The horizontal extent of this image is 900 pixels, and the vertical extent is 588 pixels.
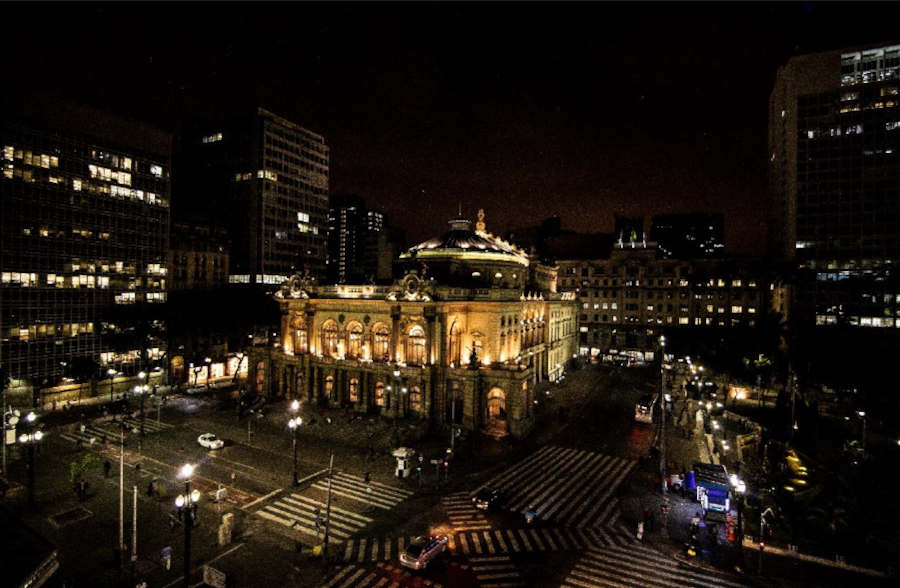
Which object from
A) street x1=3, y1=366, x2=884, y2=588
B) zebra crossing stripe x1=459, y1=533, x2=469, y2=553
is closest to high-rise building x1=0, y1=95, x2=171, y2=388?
street x1=3, y1=366, x2=884, y2=588

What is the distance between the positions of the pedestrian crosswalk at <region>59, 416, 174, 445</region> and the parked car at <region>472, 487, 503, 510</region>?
38202 mm

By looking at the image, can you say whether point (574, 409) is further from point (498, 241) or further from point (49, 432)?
point (49, 432)

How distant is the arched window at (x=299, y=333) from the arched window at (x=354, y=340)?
8.31 m

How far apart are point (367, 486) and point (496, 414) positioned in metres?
19.3

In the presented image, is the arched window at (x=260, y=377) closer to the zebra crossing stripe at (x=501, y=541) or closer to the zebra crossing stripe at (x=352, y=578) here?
the zebra crossing stripe at (x=352, y=578)

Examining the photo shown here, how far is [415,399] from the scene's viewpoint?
55500mm

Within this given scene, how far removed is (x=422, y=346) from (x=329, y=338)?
15.3 meters

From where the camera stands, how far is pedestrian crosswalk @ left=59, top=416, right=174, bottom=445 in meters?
48.9

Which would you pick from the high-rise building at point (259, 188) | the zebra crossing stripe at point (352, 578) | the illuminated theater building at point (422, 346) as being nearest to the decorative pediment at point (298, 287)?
the illuminated theater building at point (422, 346)

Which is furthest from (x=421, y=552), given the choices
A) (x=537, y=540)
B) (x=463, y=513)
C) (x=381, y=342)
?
(x=381, y=342)

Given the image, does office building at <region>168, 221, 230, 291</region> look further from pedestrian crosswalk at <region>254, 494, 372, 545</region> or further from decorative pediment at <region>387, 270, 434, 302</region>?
pedestrian crosswalk at <region>254, 494, 372, 545</region>

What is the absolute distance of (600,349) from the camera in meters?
113

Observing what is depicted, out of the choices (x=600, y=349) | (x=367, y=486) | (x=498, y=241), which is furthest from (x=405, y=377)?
(x=600, y=349)

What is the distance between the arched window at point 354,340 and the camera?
6197cm
